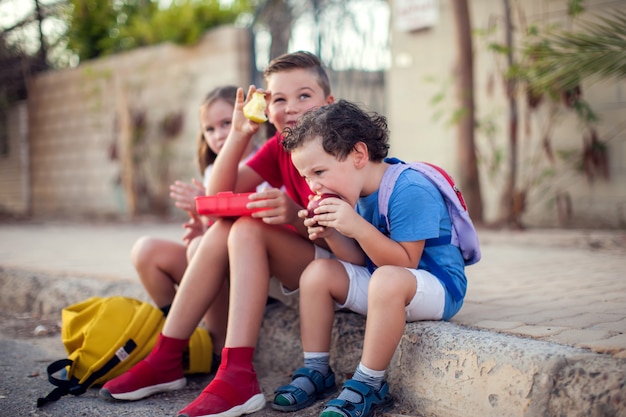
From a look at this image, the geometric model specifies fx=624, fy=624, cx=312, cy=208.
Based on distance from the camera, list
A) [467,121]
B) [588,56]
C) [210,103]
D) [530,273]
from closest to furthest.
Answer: [210,103], [530,273], [588,56], [467,121]

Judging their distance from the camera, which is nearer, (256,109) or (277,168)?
(256,109)

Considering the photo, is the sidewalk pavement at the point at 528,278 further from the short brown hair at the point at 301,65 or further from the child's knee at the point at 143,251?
the short brown hair at the point at 301,65

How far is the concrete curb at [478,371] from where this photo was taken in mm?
1533

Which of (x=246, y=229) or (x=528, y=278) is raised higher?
(x=246, y=229)

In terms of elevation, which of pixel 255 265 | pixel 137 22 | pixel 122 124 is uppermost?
pixel 137 22

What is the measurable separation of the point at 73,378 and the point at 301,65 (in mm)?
1426

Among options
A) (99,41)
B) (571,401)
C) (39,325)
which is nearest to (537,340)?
(571,401)

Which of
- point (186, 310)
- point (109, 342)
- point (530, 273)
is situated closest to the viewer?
point (186, 310)

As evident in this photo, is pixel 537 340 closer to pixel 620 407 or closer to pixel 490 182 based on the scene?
pixel 620 407

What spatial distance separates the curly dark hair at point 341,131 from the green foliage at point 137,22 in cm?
586

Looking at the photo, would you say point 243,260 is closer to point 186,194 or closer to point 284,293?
point 284,293

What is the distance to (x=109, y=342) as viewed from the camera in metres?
2.30

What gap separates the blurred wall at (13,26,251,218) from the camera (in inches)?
295

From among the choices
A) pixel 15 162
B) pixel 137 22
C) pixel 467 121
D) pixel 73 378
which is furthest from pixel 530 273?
pixel 15 162
